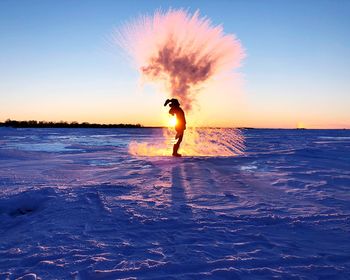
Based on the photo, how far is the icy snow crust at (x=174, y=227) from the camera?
10.0 feet

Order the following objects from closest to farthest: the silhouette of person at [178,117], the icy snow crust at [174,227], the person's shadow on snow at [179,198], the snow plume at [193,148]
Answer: the icy snow crust at [174,227] < the person's shadow on snow at [179,198] < the silhouette of person at [178,117] < the snow plume at [193,148]

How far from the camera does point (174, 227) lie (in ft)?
13.8

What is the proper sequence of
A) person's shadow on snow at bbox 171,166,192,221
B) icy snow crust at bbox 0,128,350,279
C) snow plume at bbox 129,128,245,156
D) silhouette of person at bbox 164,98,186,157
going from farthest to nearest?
snow plume at bbox 129,128,245,156, silhouette of person at bbox 164,98,186,157, person's shadow on snow at bbox 171,166,192,221, icy snow crust at bbox 0,128,350,279

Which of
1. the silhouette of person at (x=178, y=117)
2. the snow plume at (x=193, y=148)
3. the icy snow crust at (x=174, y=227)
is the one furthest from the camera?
the snow plume at (x=193, y=148)

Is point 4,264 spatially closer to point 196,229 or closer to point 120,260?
point 120,260

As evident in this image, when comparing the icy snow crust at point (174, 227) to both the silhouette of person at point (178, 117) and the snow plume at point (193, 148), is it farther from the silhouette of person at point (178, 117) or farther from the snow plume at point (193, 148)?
the snow plume at point (193, 148)

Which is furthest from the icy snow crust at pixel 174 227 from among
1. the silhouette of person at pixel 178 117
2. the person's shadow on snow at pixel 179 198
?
the silhouette of person at pixel 178 117

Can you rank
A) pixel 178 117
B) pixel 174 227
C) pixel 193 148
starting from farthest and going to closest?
pixel 193 148 < pixel 178 117 < pixel 174 227

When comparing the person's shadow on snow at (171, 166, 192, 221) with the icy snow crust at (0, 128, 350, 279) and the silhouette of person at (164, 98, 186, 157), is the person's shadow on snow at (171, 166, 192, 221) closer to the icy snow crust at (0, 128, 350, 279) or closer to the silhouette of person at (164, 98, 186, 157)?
the icy snow crust at (0, 128, 350, 279)

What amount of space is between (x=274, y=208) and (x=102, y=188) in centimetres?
335

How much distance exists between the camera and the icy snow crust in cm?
305

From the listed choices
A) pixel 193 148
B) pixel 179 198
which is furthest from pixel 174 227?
pixel 193 148

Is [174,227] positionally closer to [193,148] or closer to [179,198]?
[179,198]

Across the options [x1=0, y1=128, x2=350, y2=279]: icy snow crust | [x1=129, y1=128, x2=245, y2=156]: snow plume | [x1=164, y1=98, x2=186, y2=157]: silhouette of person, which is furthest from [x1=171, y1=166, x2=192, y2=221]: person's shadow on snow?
[x1=129, y1=128, x2=245, y2=156]: snow plume
